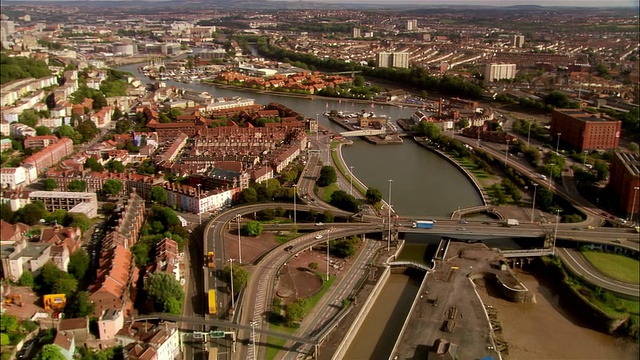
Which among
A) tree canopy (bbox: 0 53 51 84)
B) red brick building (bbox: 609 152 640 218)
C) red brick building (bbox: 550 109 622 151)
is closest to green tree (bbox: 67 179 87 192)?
red brick building (bbox: 609 152 640 218)

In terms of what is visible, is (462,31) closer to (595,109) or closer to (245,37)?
(245,37)

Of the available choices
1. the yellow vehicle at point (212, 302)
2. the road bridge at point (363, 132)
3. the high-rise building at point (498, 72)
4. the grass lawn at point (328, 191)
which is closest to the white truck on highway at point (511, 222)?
the grass lawn at point (328, 191)

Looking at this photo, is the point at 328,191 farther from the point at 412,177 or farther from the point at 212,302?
the point at 212,302

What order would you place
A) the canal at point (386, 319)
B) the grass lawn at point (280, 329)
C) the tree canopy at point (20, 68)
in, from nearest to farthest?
1. the grass lawn at point (280, 329)
2. the canal at point (386, 319)
3. the tree canopy at point (20, 68)

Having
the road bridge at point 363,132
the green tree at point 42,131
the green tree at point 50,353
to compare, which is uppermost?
the green tree at point 42,131

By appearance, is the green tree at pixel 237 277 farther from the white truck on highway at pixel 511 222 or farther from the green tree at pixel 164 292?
Answer: the white truck on highway at pixel 511 222

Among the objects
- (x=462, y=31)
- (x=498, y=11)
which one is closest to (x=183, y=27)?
(x=462, y=31)

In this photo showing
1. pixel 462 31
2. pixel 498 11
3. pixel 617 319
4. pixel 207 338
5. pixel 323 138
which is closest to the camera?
pixel 617 319

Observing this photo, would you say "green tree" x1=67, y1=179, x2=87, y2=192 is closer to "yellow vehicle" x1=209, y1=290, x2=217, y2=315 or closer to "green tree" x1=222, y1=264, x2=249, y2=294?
"green tree" x1=222, y1=264, x2=249, y2=294
